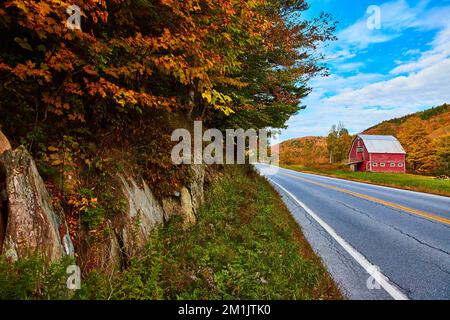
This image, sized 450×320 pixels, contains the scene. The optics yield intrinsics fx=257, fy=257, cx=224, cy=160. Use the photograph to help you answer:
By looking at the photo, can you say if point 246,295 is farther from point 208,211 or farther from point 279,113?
point 279,113

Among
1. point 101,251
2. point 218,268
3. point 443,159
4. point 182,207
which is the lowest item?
point 218,268

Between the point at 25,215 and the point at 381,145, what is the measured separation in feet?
204

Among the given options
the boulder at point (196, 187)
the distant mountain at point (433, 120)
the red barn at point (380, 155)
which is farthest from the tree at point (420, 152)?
the distant mountain at point (433, 120)

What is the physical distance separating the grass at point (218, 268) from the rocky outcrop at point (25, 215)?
0.90 feet

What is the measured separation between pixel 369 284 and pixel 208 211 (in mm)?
3584

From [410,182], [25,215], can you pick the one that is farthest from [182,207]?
[410,182]

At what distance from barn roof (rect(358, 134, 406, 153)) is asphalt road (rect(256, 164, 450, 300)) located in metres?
48.8

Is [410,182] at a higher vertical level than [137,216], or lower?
lower

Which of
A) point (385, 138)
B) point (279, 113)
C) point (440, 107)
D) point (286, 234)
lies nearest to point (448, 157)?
point (385, 138)

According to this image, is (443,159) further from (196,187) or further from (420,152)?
(196,187)

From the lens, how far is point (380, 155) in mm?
52750

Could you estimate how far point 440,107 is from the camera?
→ 160m

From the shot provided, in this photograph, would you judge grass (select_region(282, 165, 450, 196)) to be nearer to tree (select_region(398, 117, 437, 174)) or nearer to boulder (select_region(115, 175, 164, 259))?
boulder (select_region(115, 175, 164, 259))

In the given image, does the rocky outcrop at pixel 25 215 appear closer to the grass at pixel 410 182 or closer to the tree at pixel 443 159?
the grass at pixel 410 182
